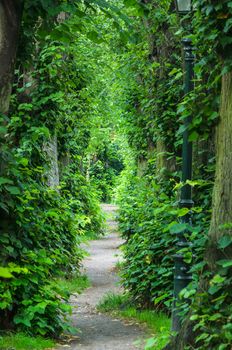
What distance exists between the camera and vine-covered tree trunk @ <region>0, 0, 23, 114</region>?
21.9 ft

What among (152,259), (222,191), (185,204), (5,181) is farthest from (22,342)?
(152,259)

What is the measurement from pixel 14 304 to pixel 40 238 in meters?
1.09

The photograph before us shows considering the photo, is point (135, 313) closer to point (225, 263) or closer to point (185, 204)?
point (185, 204)

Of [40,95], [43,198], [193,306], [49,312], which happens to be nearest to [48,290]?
[49,312]

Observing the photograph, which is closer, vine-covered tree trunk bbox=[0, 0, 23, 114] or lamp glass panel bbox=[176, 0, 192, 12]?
vine-covered tree trunk bbox=[0, 0, 23, 114]

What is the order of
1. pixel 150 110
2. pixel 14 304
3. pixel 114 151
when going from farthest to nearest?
pixel 114 151, pixel 150 110, pixel 14 304

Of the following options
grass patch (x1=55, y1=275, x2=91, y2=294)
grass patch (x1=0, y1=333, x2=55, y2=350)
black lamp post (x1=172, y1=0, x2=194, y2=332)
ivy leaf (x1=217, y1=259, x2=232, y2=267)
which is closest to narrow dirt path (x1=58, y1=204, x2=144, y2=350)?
grass patch (x1=55, y1=275, x2=91, y2=294)

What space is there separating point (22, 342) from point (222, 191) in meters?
3.40

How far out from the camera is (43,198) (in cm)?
966

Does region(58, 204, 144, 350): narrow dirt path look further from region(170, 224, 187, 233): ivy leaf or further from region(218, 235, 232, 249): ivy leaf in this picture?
region(218, 235, 232, 249): ivy leaf

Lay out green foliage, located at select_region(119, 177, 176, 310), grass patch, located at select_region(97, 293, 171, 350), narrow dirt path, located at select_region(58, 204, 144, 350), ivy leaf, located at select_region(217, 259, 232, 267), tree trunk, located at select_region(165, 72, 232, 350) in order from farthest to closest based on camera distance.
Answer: green foliage, located at select_region(119, 177, 176, 310) < grass patch, located at select_region(97, 293, 171, 350) < narrow dirt path, located at select_region(58, 204, 144, 350) < tree trunk, located at select_region(165, 72, 232, 350) < ivy leaf, located at select_region(217, 259, 232, 267)

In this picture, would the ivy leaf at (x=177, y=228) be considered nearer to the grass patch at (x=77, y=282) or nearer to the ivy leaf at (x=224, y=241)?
the ivy leaf at (x=224, y=241)

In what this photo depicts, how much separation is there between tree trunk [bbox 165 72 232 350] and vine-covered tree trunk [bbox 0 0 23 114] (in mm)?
2543

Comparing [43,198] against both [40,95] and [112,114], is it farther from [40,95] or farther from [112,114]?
[112,114]
